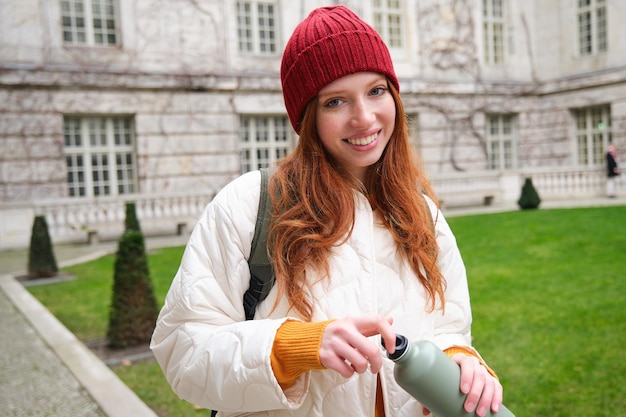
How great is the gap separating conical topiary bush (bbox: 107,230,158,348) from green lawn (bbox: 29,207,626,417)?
594 millimetres

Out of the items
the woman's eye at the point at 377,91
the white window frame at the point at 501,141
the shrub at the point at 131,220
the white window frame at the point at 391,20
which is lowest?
the shrub at the point at 131,220

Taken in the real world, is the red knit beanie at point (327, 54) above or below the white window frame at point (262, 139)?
below

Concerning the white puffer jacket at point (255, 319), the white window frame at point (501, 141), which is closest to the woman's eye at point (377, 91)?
the white puffer jacket at point (255, 319)

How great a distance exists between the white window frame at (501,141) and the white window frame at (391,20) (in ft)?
14.6

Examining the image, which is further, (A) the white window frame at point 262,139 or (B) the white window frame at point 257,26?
(A) the white window frame at point 262,139

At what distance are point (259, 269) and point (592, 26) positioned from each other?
74.7 ft

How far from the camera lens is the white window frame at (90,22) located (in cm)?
1554

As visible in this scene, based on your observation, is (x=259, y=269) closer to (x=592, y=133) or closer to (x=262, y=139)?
(x=262, y=139)

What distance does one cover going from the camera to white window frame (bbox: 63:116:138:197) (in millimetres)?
15750

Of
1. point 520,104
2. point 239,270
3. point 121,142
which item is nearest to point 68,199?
point 121,142

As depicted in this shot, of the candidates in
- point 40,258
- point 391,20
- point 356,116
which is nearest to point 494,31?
point 391,20

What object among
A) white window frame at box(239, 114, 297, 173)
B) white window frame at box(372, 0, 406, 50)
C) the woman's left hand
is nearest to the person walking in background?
white window frame at box(372, 0, 406, 50)

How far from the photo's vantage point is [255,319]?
1.61 metres

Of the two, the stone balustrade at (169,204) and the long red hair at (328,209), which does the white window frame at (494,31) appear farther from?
the long red hair at (328,209)
